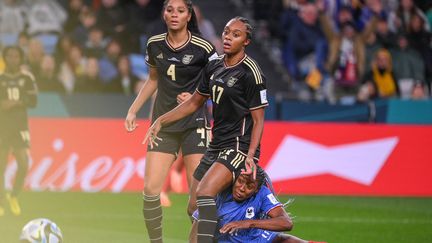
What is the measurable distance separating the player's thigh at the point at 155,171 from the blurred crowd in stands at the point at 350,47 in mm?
10367

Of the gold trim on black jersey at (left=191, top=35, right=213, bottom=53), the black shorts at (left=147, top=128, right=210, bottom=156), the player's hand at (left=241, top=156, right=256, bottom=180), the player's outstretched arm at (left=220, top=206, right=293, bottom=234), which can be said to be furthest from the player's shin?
the gold trim on black jersey at (left=191, top=35, right=213, bottom=53)

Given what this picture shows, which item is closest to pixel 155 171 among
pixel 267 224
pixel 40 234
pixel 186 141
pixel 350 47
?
pixel 186 141

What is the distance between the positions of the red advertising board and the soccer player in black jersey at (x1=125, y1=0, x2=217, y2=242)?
24.4ft

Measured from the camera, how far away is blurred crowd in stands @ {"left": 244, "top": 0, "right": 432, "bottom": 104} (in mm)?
21875

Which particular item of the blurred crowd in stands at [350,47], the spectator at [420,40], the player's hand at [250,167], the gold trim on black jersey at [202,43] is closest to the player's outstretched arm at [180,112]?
the gold trim on black jersey at [202,43]

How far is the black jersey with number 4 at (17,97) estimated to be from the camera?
15750 mm

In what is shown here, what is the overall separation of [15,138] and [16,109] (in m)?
0.44

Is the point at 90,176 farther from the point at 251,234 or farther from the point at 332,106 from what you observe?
the point at 251,234

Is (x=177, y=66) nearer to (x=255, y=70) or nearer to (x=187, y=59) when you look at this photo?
(x=187, y=59)

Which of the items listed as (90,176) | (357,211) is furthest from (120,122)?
(357,211)

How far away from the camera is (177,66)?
1075cm

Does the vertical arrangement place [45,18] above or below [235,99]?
below

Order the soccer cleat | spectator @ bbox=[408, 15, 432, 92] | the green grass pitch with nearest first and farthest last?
the green grass pitch, the soccer cleat, spectator @ bbox=[408, 15, 432, 92]

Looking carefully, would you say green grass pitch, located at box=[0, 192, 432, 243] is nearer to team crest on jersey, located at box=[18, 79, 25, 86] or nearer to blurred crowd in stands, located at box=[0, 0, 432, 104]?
team crest on jersey, located at box=[18, 79, 25, 86]
